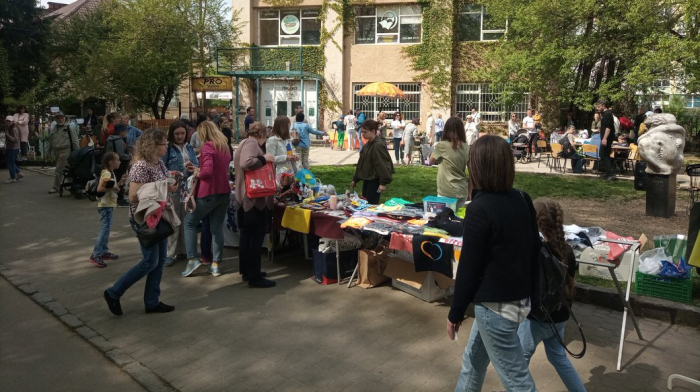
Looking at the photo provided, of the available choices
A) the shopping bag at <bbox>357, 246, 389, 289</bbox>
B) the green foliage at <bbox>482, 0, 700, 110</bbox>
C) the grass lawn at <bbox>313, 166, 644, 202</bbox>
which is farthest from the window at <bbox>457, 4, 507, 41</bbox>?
the shopping bag at <bbox>357, 246, 389, 289</bbox>

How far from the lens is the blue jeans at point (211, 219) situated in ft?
22.4

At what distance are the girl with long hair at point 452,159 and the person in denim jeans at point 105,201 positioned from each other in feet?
13.1

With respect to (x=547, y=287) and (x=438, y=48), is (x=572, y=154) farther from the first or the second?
(x=547, y=287)

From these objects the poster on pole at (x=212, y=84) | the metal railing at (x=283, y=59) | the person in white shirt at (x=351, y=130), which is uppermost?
the metal railing at (x=283, y=59)

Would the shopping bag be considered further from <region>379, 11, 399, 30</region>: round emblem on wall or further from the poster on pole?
<region>379, 11, 399, 30</region>: round emblem on wall

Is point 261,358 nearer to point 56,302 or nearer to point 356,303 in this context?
point 356,303

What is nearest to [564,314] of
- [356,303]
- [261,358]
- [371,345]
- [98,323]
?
[371,345]

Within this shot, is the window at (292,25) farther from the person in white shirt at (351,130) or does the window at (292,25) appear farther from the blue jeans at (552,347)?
the blue jeans at (552,347)

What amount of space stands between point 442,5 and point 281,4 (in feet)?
27.4

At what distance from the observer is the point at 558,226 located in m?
3.61

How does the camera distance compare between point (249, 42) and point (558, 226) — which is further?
point (249, 42)

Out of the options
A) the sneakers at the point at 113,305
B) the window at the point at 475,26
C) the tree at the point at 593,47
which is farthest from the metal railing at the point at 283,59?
the sneakers at the point at 113,305

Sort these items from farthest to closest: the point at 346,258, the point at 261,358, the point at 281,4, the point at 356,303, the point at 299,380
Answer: the point at 281,4
the point at 346,258
the point at 356,303
the point at 261,358
the point at 299,380

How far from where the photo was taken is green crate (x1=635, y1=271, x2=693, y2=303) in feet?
18.5
